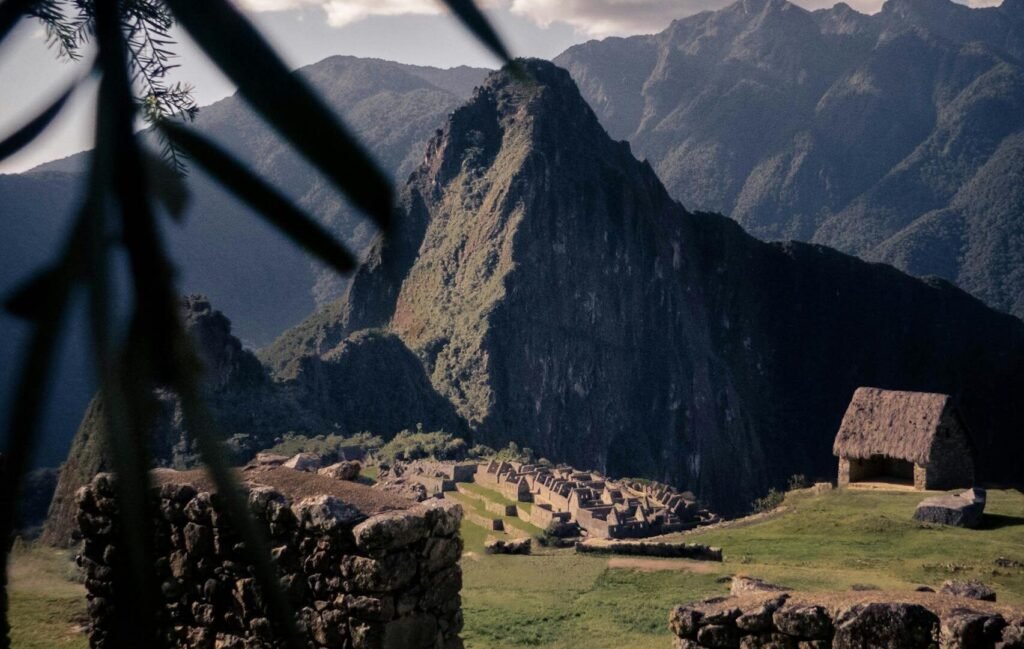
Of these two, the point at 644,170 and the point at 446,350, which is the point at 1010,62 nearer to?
the point at 644,170

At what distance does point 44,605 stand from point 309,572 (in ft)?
14.8

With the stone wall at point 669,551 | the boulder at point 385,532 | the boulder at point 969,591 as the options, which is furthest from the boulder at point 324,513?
the stone wall at point 669,551

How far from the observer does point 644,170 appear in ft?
296

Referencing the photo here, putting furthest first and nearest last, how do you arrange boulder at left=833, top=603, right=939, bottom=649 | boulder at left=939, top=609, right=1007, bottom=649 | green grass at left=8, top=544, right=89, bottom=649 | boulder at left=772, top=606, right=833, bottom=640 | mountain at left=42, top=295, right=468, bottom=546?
mountain at left=42, top=295, right=468, bottom=546 < green grass at left=8, top=544, right=89, bottom=649 < boulder at left=772, top=606, right=833, bottom=640 < boulder at left=833, top=603, right=939, bottom=649 < boulder at left=939, top=609, right=1007, bottom=649

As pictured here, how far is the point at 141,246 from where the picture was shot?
1321 mm

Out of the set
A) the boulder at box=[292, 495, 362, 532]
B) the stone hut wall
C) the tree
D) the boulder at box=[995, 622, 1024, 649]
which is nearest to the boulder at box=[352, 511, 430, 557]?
the boulder at box=[292, 495, 362, 532]

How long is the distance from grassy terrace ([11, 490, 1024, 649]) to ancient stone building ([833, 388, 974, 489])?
173 inches

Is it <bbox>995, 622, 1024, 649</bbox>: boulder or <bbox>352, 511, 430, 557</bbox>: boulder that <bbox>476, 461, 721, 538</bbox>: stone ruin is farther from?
<bbox>995, 622, 1024, 649</bbox>: boulder

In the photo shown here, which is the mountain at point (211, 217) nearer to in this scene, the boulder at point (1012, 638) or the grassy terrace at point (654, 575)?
the boulder at point (1012, 638)

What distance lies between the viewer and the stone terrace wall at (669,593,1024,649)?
477 centimetres

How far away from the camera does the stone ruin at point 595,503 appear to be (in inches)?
942

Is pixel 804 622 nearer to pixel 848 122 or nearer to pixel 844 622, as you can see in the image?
pixel 844 622

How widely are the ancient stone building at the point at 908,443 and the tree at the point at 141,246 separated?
74.5ft

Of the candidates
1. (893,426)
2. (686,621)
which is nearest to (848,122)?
(893,426)
